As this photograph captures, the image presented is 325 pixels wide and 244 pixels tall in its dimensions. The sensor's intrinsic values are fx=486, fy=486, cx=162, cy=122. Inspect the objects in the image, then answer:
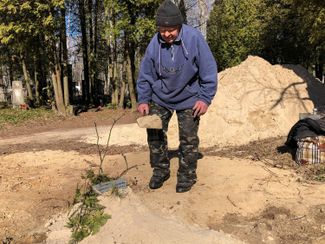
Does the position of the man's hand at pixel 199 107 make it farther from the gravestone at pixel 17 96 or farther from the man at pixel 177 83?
the gravestone at pixel 17 96

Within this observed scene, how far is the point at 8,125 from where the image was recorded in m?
14.3

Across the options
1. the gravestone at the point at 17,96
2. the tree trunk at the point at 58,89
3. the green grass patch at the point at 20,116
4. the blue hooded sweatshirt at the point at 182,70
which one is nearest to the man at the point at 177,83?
the blue hooded sweatshirt at the point at 182,70

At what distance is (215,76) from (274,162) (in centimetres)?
236

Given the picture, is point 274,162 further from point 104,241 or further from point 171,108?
point 104,241

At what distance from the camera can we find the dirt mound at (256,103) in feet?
30.2

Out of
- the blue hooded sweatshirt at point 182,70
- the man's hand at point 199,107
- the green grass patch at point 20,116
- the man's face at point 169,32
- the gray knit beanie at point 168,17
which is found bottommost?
the green grass patch at point 20,116

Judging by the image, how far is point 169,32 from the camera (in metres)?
4.63

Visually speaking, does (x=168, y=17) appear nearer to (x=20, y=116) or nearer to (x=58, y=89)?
(x=58, y=89)

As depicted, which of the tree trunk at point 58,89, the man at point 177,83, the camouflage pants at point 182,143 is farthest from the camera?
the tree trunk at point 58,89

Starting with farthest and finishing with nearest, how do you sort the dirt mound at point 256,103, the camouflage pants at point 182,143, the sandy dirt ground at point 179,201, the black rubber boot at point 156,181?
the dirt mound at point 256,103
the black rubber boot at point 156,181
the camouflage pants at point 182,143
the sandy dirt ground at point 179,201

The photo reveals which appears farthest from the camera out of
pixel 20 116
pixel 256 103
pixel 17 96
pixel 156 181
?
pixel 17 96

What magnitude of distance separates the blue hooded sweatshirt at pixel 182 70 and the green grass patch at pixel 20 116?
10.2m

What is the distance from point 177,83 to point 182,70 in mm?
140

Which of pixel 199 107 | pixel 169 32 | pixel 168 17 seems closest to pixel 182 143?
pixel 199 107
